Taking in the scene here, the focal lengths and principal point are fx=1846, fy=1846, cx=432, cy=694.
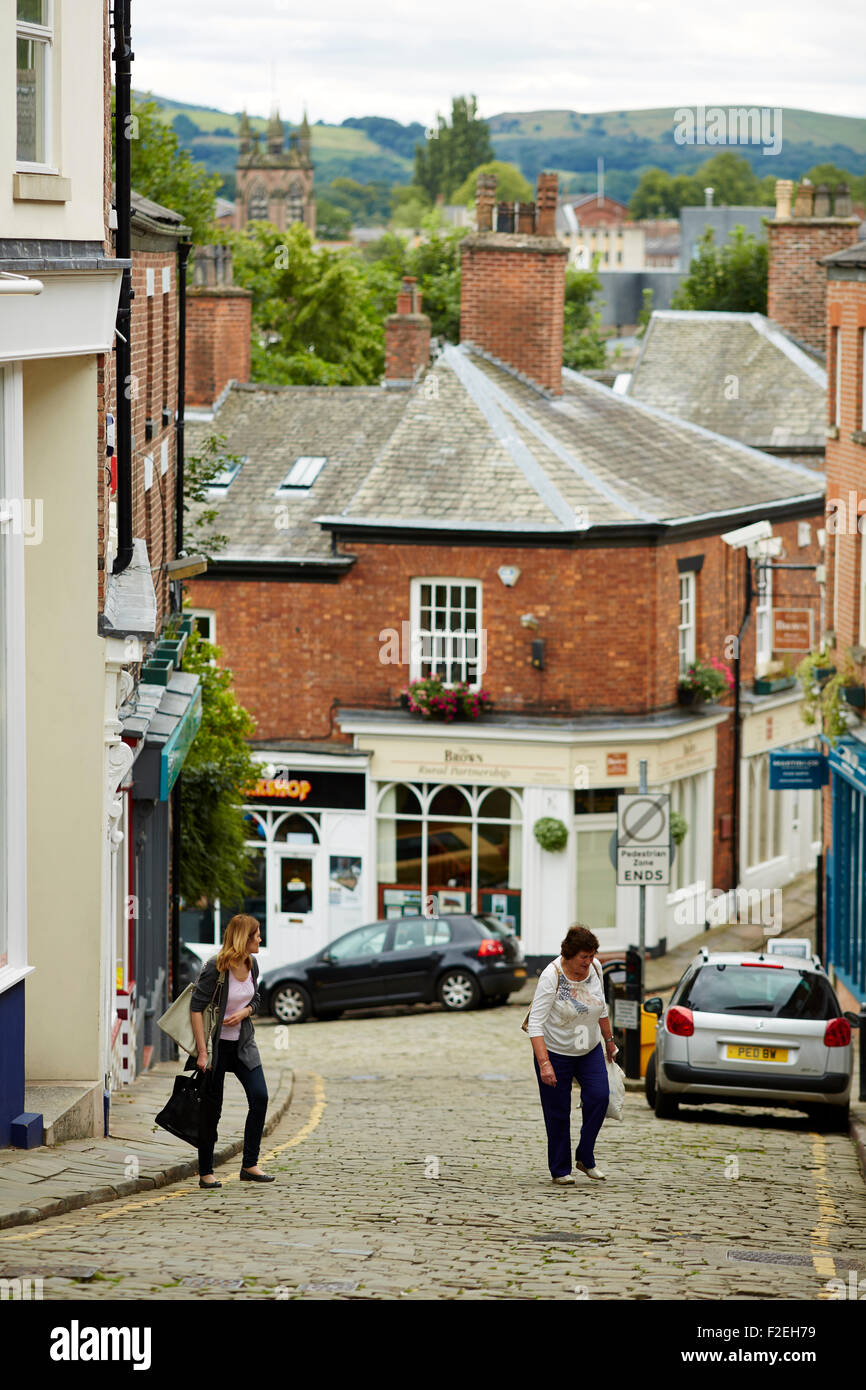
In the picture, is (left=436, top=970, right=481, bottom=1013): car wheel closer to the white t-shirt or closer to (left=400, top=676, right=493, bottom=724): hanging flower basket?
(left=400, top=676, right=493, bottom=724): hanging flower basket

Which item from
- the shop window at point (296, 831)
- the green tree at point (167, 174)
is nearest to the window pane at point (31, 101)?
the shop window at point (296, 831)

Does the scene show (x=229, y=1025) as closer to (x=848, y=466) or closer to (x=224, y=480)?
(x=848, y=466)

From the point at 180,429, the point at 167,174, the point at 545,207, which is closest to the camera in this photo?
the point at 180,429

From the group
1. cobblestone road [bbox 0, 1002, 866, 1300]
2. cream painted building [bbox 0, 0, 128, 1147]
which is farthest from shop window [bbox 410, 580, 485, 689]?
cream painted building [bbox 0, 0, 128, 1147]

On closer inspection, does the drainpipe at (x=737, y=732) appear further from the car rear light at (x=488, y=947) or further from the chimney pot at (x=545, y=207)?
the chimney pot at (x=545, y=207)

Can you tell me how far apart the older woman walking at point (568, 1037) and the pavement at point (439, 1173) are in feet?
1.41

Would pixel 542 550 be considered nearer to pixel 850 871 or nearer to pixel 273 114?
pixel 850 871

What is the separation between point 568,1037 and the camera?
1125cm

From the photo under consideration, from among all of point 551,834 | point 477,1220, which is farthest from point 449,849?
point 477,1220

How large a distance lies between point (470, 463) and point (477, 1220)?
72.3ft

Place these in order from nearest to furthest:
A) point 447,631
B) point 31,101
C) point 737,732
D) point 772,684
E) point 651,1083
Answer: point 31,101
point 651,1083
point 447,631
point 737,732
point 772,684

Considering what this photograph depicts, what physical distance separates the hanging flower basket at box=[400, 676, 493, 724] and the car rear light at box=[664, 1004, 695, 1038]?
46.6 ft

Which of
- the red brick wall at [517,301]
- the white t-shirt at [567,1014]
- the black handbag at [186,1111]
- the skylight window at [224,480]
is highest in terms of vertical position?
the red brick wall at [517,301]

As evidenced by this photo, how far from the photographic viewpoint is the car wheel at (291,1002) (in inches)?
1043
